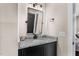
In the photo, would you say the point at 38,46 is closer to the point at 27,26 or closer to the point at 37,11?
the point at 27,26

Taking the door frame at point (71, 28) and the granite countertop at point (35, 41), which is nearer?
the granite countertop at point (35, 41)

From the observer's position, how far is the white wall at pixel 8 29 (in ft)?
3.32

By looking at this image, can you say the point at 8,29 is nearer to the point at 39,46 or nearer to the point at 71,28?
the point at 39,46

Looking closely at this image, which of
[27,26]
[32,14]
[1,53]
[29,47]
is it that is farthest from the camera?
[32,14]

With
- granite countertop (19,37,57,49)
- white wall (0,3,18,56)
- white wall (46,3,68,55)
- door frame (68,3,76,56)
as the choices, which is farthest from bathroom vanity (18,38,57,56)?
white wall (0,3,18,56)

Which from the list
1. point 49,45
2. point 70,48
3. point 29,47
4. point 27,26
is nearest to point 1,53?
point 29,47

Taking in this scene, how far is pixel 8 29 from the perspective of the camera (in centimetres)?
108

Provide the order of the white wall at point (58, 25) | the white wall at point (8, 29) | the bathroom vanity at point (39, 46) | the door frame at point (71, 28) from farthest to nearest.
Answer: the white wall at point (58, 25) < the door frame at point (71, 28) < the bathroom vanity at point (39, 46) < the white wall at point (8, 29)

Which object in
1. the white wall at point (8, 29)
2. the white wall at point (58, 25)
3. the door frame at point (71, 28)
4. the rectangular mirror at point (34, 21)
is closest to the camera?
the white wall at point (8, 29)

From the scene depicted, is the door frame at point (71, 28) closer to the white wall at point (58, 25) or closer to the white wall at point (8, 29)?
the white wall at point (58, 25)

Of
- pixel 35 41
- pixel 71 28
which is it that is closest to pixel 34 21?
pixel 35 41

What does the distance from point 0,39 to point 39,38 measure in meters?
1.29

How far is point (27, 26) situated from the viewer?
204 cm

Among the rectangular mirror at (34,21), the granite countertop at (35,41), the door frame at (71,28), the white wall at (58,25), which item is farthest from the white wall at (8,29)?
the door frame at (71,28)
